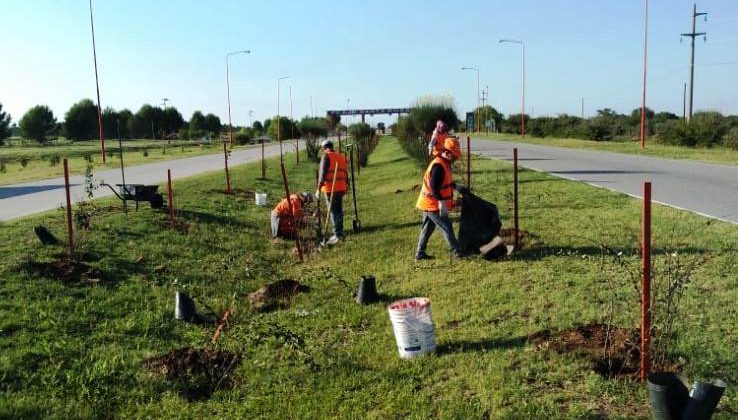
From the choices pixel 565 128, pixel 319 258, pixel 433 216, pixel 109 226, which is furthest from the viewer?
pixel 565 128

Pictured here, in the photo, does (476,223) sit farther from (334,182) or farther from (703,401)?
(703,401)

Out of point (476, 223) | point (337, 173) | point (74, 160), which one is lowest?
point (476, 223)

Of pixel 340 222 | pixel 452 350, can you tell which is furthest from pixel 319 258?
pixel 452 350

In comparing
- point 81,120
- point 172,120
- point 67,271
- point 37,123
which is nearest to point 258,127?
point 172,120

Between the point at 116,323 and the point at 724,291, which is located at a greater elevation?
the point at 724,291

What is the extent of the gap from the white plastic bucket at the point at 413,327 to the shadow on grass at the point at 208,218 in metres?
8.15

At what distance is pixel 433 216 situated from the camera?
798cm

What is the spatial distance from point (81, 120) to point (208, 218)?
8731 centimetres

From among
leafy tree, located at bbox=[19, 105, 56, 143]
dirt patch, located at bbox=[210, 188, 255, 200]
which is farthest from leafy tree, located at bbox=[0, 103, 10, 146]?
dirt patch, located at bbox=[210, 188, 255, 200]

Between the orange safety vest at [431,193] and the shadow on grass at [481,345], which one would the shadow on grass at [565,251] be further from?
the shadow on grass at [481,345]

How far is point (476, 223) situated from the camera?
8023mm

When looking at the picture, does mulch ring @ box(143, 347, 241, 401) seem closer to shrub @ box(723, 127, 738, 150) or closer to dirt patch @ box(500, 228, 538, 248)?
dirt patch @ box(500, 228, 538, 248)

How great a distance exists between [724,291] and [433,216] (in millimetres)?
3432

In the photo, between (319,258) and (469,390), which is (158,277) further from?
(469,390)
